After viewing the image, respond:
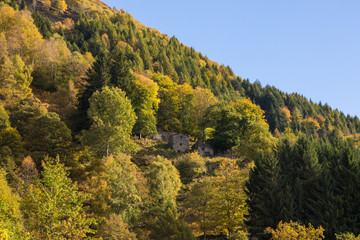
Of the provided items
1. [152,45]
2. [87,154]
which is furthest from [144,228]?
[152,45]

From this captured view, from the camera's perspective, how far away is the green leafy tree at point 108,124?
39.9 meters

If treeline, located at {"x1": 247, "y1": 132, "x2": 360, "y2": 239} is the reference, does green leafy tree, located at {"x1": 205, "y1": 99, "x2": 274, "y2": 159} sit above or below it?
above

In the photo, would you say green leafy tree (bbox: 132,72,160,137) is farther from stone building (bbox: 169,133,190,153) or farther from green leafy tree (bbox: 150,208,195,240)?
green leafy tree (bbox: 150,208,195,240)

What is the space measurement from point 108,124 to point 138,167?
812cm

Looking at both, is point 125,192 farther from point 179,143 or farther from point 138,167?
point 179,143

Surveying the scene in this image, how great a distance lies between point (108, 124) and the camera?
4091cm

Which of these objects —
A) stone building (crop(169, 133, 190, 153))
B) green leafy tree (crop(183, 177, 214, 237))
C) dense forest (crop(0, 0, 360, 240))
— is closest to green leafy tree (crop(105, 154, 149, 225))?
dense forest (crop(0, 0, 360, 240))

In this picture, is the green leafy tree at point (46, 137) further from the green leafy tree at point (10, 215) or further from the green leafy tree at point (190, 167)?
the green leafy tree at point (190, 167)

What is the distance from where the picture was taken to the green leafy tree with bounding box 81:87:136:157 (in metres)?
39.9

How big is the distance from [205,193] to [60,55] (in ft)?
153

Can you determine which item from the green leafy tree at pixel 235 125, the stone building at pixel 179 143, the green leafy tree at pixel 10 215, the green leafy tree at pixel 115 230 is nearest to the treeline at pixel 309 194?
the green leafy tree at pixel 115 230

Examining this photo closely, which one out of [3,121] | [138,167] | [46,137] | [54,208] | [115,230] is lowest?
[115,230]

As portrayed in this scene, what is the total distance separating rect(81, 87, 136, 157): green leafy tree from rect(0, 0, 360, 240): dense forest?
15 cm

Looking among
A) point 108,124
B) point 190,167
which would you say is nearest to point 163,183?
point 190,167
